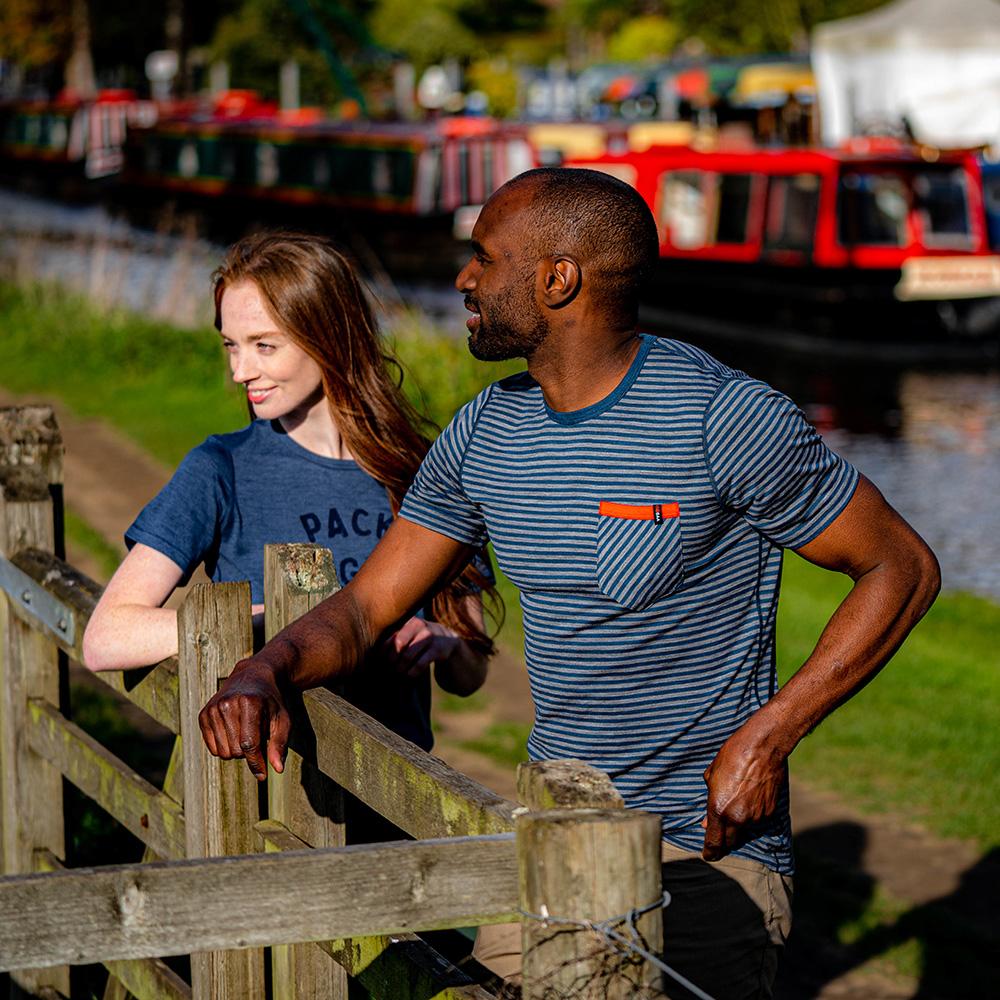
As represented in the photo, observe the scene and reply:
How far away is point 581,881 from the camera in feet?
5.85

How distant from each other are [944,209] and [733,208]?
269 cm

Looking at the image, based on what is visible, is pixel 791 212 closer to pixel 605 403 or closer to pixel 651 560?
pixel 605 403

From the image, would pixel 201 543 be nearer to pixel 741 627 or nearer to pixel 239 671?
pixel 239 671

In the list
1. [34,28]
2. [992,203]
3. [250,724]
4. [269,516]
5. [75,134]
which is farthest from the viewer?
[34,28]

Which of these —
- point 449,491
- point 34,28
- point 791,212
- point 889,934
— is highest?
point 34,28

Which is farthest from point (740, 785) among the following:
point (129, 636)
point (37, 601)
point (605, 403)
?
point (37, 601)

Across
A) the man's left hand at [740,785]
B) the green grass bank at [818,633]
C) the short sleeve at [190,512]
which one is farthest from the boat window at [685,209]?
the man's left hand at [740,785]

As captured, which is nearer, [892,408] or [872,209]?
[892,408]

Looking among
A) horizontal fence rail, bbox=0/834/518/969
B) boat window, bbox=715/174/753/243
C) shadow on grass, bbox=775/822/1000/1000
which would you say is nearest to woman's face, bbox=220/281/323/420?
horizontal fence rail, bbox=0/834/518/969

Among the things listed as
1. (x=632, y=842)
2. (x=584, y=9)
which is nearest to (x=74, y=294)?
(x=632, y=842)

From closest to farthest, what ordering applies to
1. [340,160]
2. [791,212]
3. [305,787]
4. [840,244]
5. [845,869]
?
[305,787], [845,869], [840,244], [791,212], [340,160]

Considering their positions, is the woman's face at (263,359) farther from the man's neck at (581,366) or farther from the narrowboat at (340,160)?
the narrowboat at (340,160)

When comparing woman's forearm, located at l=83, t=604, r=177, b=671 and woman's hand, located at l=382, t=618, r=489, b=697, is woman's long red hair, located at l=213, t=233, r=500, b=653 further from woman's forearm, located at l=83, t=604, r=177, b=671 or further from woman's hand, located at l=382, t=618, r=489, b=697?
woman's forearm, located at l=83, t=604, r=177, b=671

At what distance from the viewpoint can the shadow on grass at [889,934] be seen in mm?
5078
